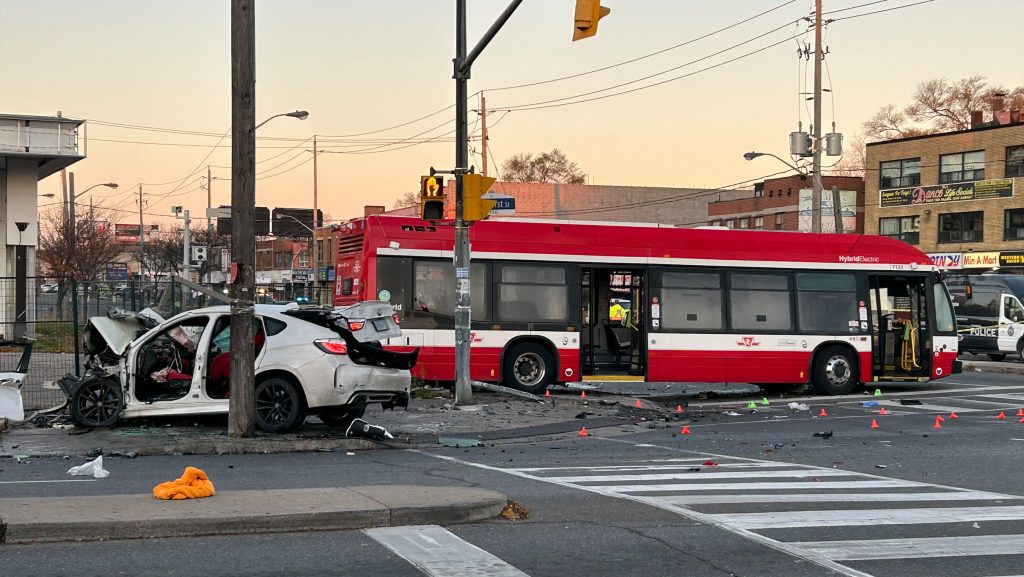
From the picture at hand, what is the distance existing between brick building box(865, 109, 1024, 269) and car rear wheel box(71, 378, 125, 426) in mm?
49694

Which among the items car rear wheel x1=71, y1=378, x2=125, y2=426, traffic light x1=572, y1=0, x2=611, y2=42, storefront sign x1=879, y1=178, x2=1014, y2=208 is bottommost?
car rear wheel x1=71, y1=378, x2=125, y2=426

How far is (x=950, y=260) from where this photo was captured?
186ft

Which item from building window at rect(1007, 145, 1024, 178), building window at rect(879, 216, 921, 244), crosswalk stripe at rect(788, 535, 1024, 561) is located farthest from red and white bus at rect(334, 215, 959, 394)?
building window at rect(879, 216, 921, 244)

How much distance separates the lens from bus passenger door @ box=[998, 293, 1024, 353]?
35750 mm

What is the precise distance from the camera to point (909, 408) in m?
19.7

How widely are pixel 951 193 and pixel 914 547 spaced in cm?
5444

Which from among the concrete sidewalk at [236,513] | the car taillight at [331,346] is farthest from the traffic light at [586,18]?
the concrete sidewalk at [236,513]

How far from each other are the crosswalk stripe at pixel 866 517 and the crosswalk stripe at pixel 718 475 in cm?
214

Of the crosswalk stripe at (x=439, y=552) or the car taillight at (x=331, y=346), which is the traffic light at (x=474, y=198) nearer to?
the car taillight at (x=331, y=346)

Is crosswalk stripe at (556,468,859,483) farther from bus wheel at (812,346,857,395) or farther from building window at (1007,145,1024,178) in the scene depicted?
building window at (1007,145,1024,178)

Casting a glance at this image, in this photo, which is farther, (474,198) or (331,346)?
(474,198)

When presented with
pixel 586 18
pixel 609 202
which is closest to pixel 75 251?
pixel 609 202

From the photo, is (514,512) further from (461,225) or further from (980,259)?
(980,259)

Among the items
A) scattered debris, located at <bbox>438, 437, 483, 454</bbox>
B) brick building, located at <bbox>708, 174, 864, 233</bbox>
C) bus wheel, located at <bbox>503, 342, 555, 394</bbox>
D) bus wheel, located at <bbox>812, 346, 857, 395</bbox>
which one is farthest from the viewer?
brick building, located at <bbox>708, 174, 864, 233</bbox>
